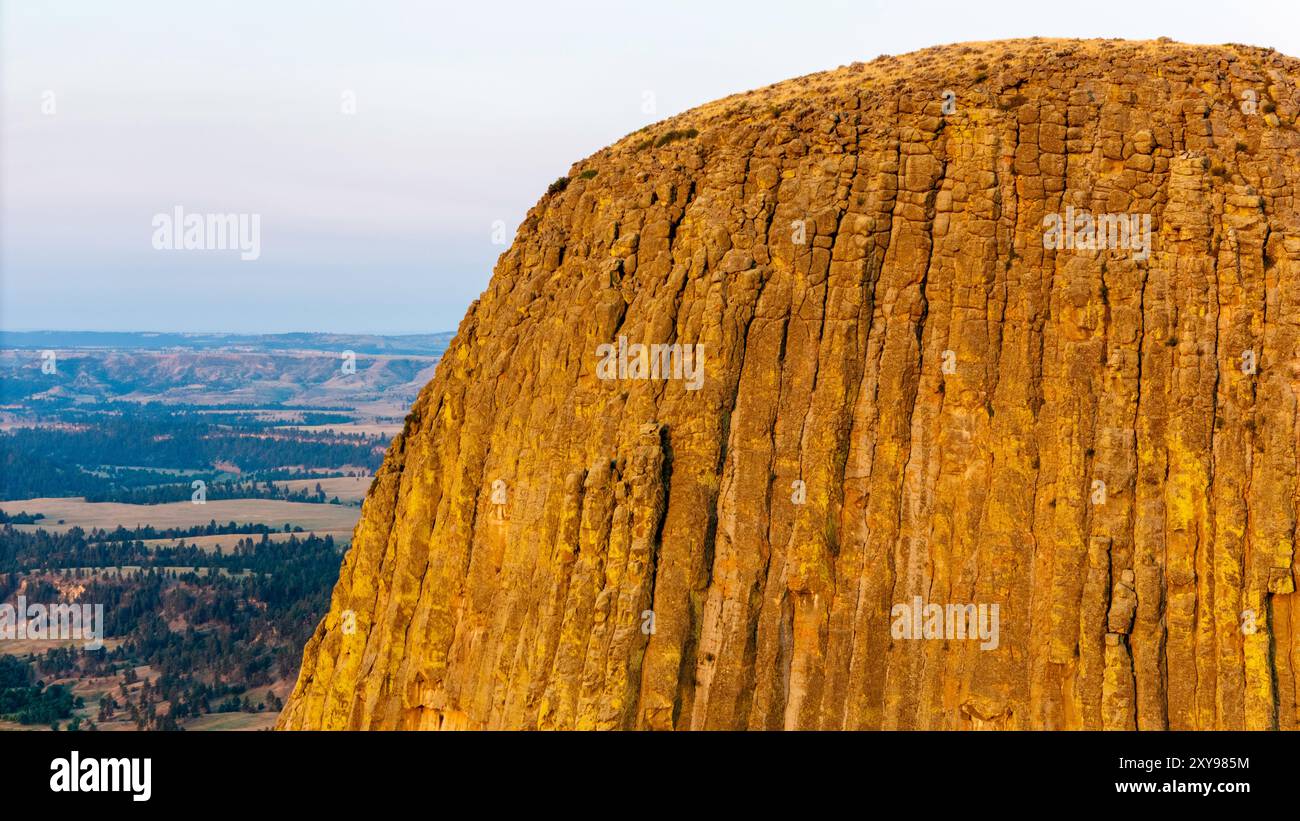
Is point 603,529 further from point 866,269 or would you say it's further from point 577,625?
point 866,269

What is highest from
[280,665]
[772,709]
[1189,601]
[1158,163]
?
[1158,163]

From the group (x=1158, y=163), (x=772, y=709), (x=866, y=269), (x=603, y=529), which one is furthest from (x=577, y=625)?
(x=1158, y=163)

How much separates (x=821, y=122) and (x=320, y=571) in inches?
6464

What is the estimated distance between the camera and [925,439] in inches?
1428

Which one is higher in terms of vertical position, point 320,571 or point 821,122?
point 821,122

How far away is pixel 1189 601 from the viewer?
3422cm

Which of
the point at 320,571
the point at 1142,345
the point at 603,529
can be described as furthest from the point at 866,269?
the point at 320,571

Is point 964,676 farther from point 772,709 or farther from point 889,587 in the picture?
point 772,709

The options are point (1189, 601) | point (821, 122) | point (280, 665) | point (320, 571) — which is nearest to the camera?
point (1189, 601)

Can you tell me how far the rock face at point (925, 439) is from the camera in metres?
34.7

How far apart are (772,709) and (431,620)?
11.4 m

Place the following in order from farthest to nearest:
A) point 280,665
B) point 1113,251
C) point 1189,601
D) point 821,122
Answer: point 280,665 → point 821,122 → point 1113,251 → point 1189,601

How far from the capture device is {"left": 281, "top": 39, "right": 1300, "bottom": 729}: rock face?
114 ft

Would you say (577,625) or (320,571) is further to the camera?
(320,571)
